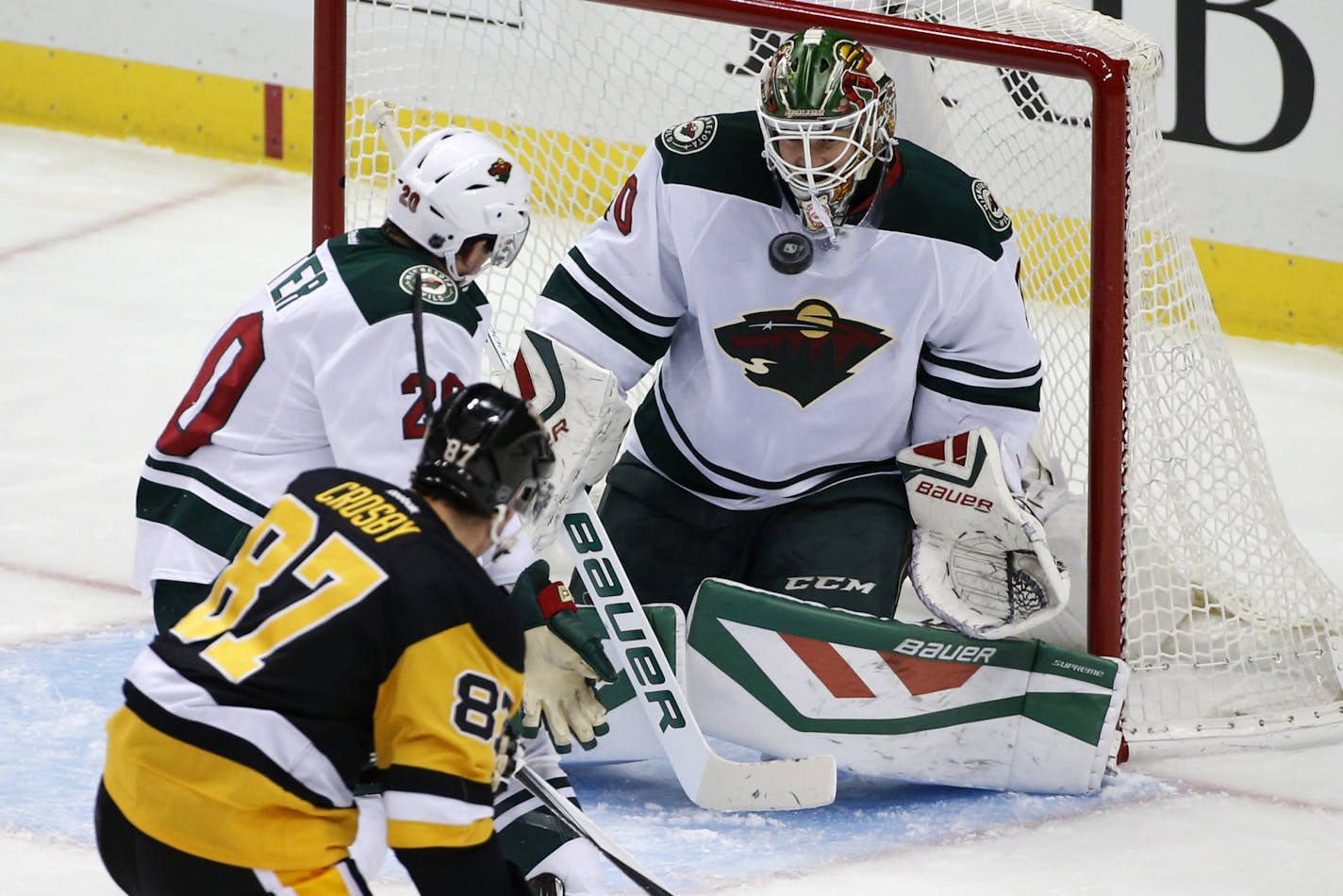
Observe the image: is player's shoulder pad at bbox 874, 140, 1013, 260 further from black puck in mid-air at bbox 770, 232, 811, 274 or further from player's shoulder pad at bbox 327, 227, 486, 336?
player's shoulder pad at bbox 327, 227, 486, 336

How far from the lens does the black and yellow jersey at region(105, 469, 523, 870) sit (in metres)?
1.78

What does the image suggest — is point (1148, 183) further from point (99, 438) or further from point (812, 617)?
point (99, 438)

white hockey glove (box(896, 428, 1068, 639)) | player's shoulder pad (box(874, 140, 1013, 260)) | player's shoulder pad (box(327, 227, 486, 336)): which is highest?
player's shoulder pad (box(874, 140, 1013, 260))

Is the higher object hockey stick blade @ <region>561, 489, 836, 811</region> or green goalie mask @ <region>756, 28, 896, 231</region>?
green goalie mask @ <region>756, 28, 896, 231</region>

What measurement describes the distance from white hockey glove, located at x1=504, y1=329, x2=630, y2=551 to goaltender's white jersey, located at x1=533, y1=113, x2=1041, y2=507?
8 centimetres

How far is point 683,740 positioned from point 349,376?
0.85 meters

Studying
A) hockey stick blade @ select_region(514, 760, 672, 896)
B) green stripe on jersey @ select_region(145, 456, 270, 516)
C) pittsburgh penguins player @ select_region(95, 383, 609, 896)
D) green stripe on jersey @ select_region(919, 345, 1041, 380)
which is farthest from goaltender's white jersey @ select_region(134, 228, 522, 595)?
green stripe on jersey @ select_region(919, 345, 1041, 380)

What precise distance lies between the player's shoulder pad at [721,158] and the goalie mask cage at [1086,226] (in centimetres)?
23

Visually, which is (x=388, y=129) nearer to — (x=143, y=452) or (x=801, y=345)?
(x=801, y=345)

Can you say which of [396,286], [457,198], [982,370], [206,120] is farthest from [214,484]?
[206,120]

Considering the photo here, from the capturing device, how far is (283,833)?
1836 mm

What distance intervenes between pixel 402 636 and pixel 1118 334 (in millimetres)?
1559

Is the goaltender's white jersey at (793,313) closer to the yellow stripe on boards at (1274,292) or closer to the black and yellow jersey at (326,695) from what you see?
the black and yellow jersey at (326,695)

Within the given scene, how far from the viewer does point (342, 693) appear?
1.82 meters
